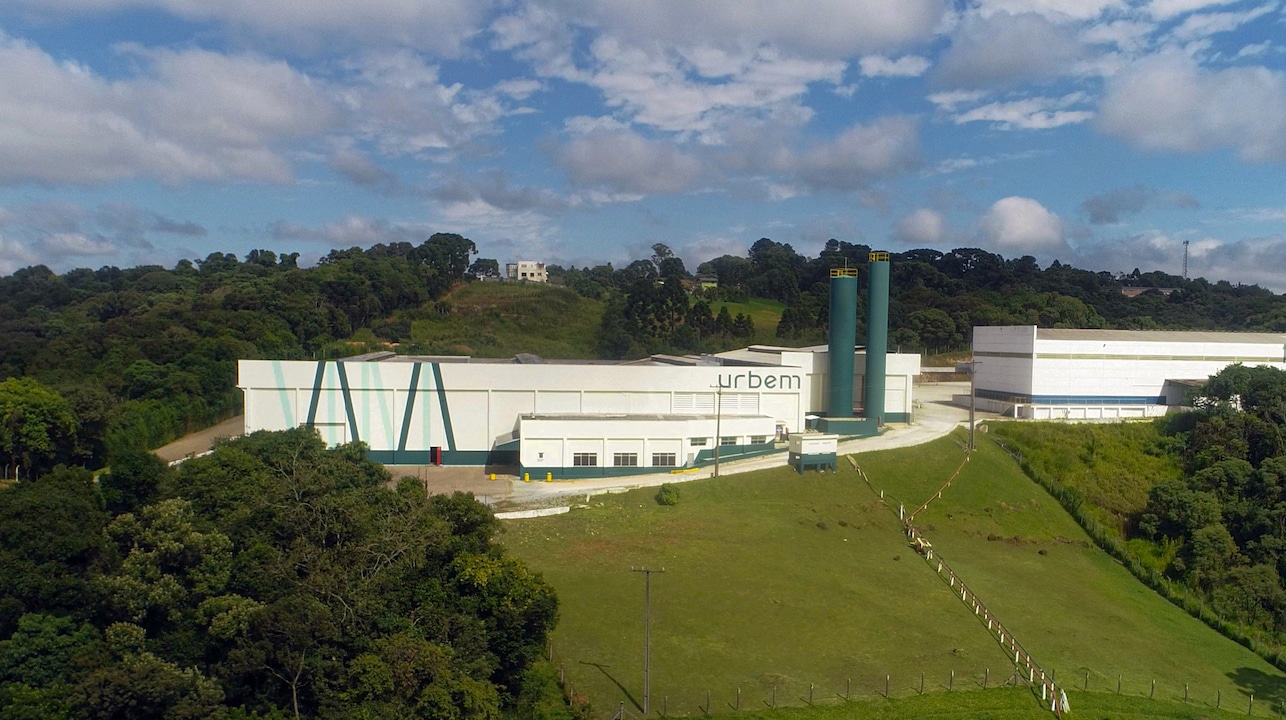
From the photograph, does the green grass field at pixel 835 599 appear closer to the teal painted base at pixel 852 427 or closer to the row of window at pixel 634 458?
the row of window at pixel 634 458

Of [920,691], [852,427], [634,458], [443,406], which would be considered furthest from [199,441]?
[920,691]

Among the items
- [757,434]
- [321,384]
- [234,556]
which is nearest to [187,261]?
[321,384]

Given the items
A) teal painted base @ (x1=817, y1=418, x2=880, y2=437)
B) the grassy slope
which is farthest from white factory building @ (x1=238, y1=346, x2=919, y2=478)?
the grassy slope

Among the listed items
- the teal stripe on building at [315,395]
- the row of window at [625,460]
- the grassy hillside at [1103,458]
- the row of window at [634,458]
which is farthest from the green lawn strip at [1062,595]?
the teal stripe on building at [315,395]

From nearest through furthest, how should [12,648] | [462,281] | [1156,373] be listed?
[12,648]
[1156,373]
[462,281]

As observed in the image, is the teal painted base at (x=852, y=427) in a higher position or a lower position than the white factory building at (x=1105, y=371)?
lower

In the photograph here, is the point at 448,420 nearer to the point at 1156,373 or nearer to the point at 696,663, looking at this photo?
the point at 696,663
